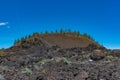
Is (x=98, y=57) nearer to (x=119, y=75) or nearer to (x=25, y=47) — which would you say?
(x=119, y=75)

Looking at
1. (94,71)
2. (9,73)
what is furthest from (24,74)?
(94,71)

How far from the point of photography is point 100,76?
10.1 meters

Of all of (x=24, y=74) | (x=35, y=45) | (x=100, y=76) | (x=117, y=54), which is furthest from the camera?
(x=35, y=45)

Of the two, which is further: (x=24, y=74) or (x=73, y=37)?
(x=73, y=37)

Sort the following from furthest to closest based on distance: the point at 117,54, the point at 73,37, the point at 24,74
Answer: the point at 73,37 < the point at 117,54 < the point at 24,74

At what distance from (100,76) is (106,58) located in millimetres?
5066

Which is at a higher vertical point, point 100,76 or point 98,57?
point 98,57

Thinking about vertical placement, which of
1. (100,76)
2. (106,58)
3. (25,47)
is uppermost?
(25,47)

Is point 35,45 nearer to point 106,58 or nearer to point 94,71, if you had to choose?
point 106,58

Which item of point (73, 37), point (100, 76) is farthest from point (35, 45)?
point (100, 76)

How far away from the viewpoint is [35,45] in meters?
22.4

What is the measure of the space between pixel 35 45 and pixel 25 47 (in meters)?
0.61

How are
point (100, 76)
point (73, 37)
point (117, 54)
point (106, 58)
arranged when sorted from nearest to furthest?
point (100, 76), point (106, 58), point (117, 54), point (73, 37)

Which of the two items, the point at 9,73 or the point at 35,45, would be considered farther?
the point at 35,45
